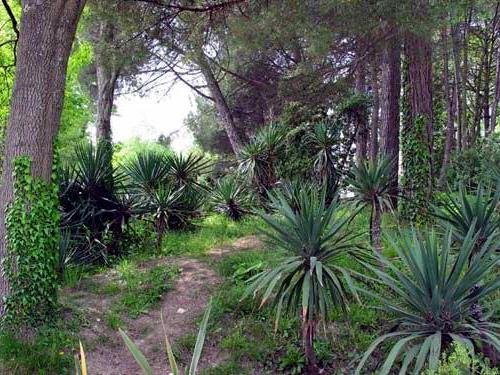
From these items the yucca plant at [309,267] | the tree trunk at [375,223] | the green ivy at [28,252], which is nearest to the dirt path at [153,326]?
the green ivy at [28,252]

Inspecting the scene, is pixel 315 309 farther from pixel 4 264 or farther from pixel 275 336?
pixel 4 264

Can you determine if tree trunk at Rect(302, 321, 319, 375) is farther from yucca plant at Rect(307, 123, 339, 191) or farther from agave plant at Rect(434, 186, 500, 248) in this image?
yucca plant at Rect(307, 123, 339, 191)

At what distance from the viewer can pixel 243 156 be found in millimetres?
9750

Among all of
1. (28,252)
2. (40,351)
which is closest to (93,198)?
(28,252)

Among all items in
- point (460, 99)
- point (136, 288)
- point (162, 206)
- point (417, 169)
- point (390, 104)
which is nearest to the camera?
point (136, 288)

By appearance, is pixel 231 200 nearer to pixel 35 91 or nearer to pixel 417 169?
pixel 417 169

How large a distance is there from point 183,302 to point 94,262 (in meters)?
2.02

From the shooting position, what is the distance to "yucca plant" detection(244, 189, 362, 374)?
11.8 feet

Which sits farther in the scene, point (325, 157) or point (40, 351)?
point (325, 157)

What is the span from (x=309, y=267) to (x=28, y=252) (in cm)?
273

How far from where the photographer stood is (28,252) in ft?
14.5

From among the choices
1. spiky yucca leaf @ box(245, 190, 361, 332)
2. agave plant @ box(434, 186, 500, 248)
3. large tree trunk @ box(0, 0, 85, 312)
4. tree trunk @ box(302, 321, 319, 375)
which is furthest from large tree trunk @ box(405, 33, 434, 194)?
large tree trunk @ box(0, 0, 85, 312)

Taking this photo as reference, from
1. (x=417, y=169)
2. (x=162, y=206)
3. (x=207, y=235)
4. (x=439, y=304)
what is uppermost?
(x=417, y=169)

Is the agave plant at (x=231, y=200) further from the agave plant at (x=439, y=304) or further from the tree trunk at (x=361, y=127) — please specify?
the agave plant at (x=439, y=304)
